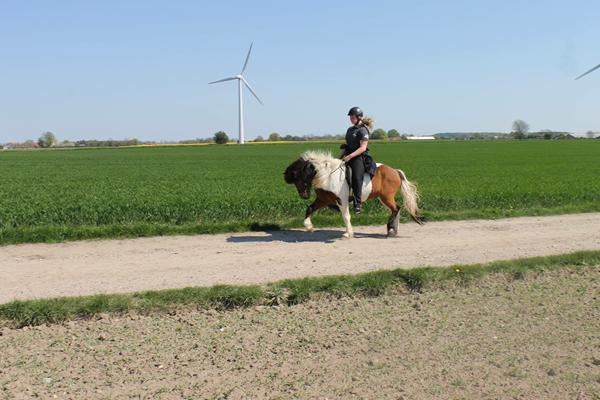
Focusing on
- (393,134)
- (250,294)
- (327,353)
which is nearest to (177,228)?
(250,294)

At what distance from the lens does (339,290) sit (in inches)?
302

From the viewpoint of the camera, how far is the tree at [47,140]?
162625 millimetres

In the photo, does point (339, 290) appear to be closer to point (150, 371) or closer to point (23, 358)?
point (150, 371)

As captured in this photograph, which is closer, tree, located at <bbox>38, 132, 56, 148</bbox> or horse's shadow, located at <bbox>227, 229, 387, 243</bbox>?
horse's shadow, located at <bbox>227, 229, 387, 243</bbox>

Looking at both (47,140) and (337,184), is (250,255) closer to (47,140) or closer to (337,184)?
(337,184)

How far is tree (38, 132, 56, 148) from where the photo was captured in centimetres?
16262

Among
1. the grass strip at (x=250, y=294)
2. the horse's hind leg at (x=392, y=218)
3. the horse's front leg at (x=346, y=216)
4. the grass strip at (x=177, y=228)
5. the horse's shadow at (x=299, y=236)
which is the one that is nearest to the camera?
the grass strip at (x=250, y=294)

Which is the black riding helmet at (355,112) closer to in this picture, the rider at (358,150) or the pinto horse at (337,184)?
the rider at (358,150)

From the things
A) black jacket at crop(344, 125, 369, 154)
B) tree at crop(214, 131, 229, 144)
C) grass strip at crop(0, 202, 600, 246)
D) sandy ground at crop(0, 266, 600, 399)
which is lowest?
sandy ground at crop(0, 266, 600, 399)

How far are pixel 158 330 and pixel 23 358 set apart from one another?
1400 mm

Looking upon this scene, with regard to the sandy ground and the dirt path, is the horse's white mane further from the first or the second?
the sandy ground

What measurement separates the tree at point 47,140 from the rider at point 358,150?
16877 centimetres

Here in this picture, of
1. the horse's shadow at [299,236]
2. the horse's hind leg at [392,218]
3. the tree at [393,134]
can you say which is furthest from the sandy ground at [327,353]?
the tree at [393,134]

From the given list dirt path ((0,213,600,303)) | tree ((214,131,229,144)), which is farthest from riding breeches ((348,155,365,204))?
tree ((214,131,229,144))
